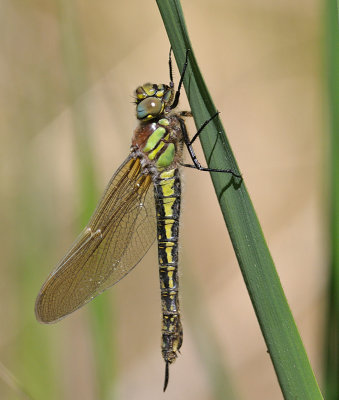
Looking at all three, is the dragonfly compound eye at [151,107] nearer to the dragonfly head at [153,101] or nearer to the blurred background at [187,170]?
the dragonfly head at [153,101]

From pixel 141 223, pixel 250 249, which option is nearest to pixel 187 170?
pixel 141 223

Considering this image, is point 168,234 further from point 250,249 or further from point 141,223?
point 250,249

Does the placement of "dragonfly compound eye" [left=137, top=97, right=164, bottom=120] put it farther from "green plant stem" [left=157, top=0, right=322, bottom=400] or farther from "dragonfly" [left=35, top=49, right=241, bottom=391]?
"green plant stem" [left=157, top=0, right=322, bottom=400]

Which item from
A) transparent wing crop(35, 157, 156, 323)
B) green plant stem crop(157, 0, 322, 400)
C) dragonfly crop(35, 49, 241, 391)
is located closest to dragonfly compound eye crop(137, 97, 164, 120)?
dragonfly crop(35, 49, 241, 391)

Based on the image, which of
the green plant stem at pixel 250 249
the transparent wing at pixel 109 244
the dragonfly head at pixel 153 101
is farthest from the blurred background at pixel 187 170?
the green plant stem at pixel 250 249

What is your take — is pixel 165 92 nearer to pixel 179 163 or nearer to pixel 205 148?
pixel 179 163

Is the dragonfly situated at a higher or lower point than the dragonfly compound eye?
lower
